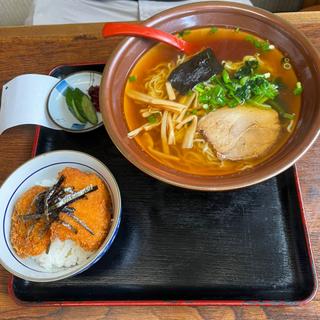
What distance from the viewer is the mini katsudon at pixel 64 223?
1.15 m

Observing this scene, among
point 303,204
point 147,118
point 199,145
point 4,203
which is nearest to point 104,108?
point 147,118

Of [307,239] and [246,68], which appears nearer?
[307,239]

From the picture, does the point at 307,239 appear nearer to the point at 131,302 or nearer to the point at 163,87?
the point at 131,302

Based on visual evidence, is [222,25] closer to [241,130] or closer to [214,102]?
[214,102]

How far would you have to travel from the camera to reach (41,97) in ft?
4.81

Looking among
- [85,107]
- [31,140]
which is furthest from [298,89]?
[31,140]

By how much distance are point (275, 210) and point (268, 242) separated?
11cm

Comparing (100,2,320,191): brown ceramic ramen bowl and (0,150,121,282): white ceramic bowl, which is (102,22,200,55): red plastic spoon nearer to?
(100,2,320,191): brown ceramic ramen bowl

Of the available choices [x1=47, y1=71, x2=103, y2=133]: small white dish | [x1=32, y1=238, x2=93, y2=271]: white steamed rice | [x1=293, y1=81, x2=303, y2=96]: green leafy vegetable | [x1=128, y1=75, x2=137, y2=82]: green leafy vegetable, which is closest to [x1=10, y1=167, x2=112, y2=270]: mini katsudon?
[x1=32, y1=238, x2=93, y2=271]: white steamed rice

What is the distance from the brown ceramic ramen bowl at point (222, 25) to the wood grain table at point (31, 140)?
9.4 inches

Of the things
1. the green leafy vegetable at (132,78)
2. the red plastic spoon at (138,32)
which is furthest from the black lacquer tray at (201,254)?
the red plastic spoon at (138,32)

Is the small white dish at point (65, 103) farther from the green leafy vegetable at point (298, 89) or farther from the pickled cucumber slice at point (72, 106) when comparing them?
the green leafy vegetable at point (298, 89)

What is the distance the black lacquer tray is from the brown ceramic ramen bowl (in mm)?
171

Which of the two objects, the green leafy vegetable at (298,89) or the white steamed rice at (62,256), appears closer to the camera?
the white steamed rice at (62,256)
